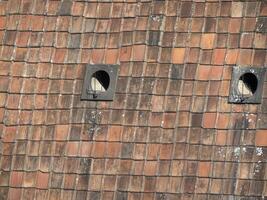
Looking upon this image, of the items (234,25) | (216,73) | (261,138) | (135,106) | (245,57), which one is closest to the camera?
(261,138)

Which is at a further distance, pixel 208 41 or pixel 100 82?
pixel 100 82

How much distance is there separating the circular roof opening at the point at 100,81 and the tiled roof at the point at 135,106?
0.25 metres

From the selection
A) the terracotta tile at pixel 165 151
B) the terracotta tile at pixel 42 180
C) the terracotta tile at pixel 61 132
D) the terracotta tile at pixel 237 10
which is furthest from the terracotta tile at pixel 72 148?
the terracotta tile at pixel 237 10

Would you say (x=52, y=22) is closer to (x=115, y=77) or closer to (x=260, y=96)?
(x=115, y=77)

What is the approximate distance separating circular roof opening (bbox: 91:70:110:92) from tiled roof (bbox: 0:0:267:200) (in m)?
0.25

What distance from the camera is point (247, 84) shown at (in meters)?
29.7

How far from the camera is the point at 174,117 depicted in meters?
29.8

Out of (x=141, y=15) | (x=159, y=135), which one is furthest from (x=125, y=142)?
(x=141, y=15)

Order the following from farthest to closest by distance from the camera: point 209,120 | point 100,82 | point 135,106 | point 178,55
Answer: point 100,82
point 178,55
point 135,106
point 209,120

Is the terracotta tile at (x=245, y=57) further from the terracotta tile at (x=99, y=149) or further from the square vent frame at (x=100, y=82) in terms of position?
the terracotta tile at (x=99, y=149)

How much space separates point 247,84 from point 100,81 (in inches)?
118

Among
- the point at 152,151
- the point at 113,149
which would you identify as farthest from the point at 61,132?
the point at 152,151

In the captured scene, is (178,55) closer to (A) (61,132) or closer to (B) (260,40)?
(B) (260,40)

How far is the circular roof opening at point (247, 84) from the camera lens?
96.9ft
